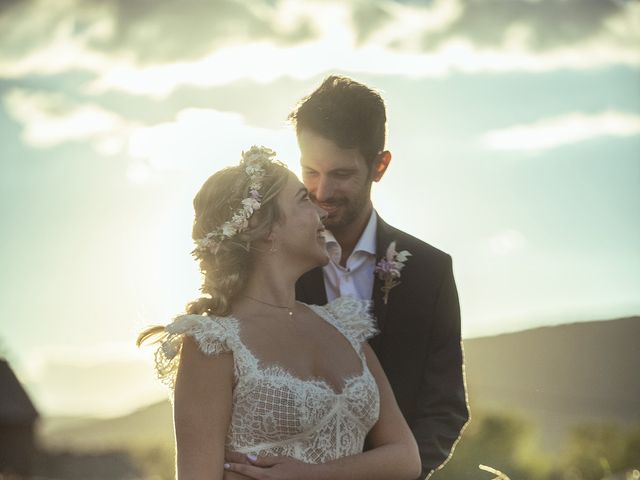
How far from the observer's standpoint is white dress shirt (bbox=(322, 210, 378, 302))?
259 inches

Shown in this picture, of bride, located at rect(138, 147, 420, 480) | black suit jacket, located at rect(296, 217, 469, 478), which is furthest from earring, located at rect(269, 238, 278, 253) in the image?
black suit jacket, located at rect(296, 217, 469, 478)

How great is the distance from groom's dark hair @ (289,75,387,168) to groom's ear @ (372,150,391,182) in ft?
0.18

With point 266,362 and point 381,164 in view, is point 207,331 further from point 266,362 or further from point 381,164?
point 381,164

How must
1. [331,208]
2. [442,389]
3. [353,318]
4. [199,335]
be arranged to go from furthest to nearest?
[442,389]
[331,208]
[353,318]
[199,335]

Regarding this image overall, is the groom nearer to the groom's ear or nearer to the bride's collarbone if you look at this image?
the groom's ear

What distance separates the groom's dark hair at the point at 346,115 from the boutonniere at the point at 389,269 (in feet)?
2.09

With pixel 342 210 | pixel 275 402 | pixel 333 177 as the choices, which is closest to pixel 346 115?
pixel 333 177

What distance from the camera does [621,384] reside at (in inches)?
1718

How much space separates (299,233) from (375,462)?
3.97ft

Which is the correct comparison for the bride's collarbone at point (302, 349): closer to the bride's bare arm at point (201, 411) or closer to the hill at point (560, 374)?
the bride's bare arm at point (201, 411)

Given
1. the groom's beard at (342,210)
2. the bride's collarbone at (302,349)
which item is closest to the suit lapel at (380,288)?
the groom's beard at (342,210)

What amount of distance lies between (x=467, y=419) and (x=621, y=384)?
39295mm

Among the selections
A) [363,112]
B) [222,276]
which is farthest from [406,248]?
[222,276]

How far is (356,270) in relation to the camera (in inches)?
263
